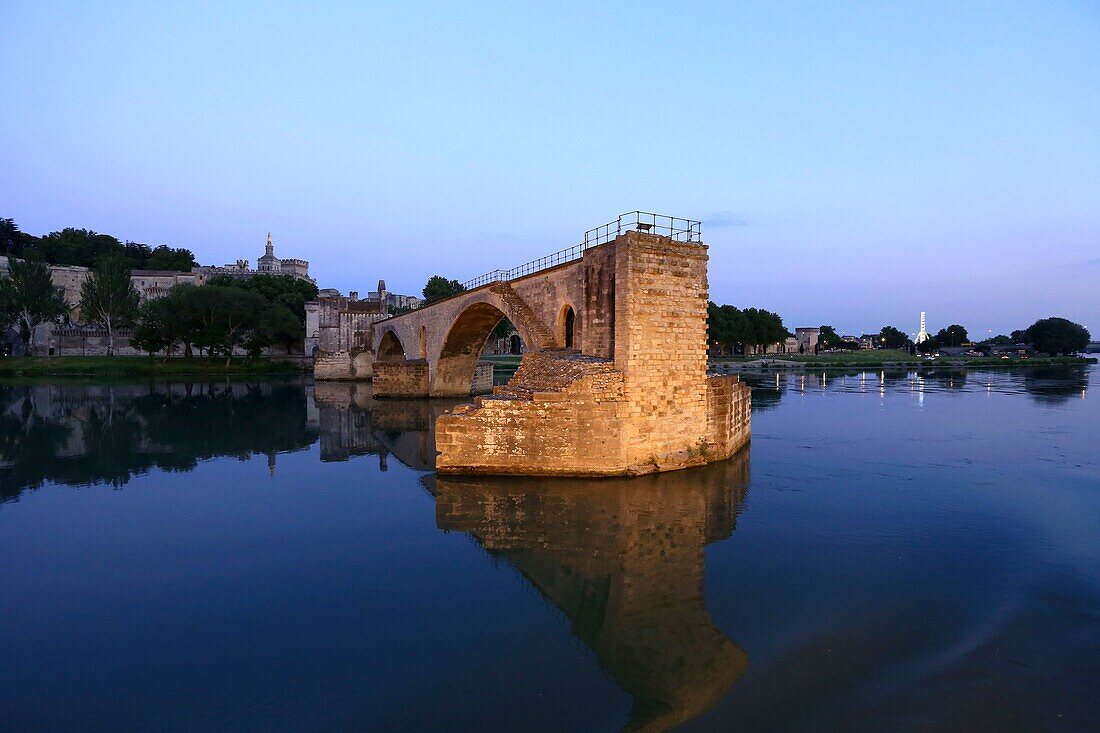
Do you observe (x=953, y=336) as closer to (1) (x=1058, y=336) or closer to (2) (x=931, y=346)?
(2) (x=931, y=346)

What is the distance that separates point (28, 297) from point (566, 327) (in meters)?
63.4

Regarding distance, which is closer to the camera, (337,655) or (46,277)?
(337,655)

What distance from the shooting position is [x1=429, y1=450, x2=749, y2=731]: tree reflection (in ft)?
21.4

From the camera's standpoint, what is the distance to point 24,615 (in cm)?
802

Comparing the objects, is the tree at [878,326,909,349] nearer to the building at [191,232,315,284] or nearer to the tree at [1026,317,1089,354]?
the tree at [1026,317,1089,354]

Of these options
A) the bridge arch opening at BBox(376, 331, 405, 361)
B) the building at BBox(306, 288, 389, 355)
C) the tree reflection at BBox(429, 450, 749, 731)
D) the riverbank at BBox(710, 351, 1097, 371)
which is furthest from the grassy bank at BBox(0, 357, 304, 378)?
the riverbank at BBox(710, 351, 1097, 371)

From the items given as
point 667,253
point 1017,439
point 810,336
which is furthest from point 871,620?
point 810,336

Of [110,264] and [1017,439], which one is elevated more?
[110,264]

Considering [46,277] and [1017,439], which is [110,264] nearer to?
[46,277]

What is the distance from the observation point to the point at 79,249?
94688 mm

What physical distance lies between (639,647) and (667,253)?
1116cm

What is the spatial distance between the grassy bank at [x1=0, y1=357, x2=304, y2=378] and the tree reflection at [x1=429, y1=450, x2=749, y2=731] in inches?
2046

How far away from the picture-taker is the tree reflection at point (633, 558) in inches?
256

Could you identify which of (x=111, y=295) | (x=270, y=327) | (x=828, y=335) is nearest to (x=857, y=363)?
(x=828, y=335)
